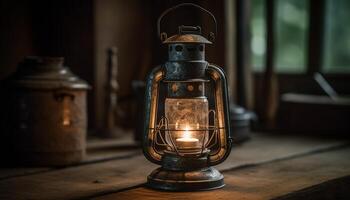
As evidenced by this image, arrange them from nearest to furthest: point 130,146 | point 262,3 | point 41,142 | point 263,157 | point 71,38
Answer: point 41,142 → point 263,157 → point 130,146 → point 71,38 → point 262,3

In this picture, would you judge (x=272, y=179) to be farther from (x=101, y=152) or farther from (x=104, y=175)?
(x=101, y=152)

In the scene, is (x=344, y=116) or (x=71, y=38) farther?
(x=71, y=38)

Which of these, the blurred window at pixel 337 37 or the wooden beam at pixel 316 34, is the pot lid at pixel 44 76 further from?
the blurred window at pixel 337 37

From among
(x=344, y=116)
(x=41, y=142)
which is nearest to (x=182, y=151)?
(x=41, y=142)

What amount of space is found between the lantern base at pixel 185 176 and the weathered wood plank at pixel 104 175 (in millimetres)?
254

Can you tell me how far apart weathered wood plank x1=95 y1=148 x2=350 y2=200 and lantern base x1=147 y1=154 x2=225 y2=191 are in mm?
54

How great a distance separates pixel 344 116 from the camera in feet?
24.0

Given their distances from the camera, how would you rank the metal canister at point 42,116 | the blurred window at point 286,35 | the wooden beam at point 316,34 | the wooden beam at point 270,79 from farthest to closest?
the blurred window at point 286,35
the wooden beam at point 316,34
the wooden beam at point 270,79
the metal canister at point 42,116

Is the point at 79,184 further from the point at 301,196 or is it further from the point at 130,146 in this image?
the point at 130,146

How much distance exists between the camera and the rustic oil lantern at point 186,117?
13.7 feet

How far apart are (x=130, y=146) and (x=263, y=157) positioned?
4.45ft

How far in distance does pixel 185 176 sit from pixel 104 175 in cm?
82

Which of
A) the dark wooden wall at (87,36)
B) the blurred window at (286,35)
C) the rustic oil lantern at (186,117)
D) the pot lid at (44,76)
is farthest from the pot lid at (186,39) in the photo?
the blurred window at (286,35)

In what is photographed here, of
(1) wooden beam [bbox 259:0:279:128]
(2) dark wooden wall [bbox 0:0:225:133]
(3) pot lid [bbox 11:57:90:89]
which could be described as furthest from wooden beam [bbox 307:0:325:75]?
(3) pot lid [bbox 11:57:90:89]
